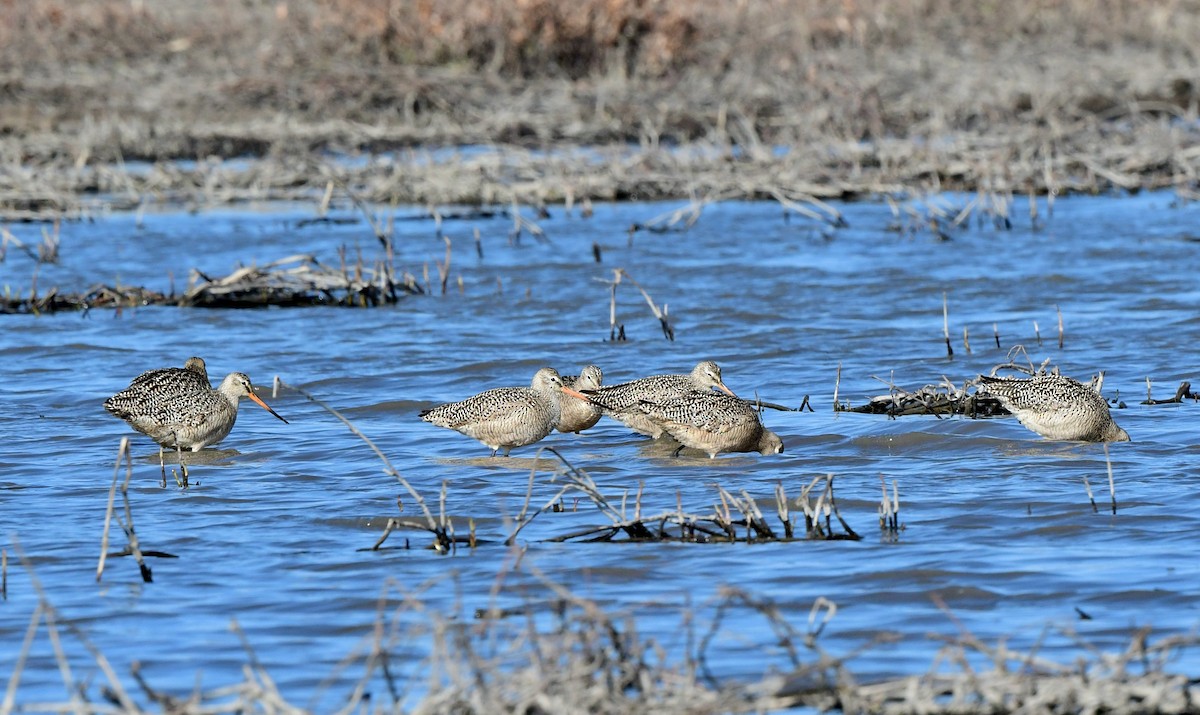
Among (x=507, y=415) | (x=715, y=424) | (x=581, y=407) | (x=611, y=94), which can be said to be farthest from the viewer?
(x=611, y=94)

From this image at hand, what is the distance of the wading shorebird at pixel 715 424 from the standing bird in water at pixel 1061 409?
1.15 metres

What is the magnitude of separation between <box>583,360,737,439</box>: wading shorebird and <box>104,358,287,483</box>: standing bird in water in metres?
1.65

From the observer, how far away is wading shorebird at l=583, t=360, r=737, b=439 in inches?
368

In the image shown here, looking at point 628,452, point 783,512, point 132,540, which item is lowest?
point 628,452

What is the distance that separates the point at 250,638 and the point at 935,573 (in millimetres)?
2366

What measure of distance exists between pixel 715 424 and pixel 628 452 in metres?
0.69

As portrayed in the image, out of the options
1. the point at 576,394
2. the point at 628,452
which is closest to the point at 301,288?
the point at 576,394

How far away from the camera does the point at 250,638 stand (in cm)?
600

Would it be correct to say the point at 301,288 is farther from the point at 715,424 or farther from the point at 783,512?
the point at 783,512

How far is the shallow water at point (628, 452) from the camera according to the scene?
617cm

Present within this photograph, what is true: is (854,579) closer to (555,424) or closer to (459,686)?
(459,686)

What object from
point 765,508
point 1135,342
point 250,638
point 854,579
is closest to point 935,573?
point 854,579

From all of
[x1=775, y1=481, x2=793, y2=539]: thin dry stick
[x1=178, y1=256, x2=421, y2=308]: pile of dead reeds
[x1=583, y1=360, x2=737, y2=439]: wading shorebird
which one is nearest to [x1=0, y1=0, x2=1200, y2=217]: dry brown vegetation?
[x1=178, y1=256, x2=421, y2=308]: pile of dead reeds

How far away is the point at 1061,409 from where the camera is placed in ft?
28.7
